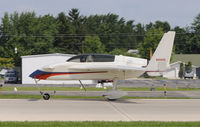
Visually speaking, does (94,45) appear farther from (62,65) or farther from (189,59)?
(62,65)

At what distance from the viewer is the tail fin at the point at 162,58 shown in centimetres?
1783

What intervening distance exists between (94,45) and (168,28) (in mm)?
67080

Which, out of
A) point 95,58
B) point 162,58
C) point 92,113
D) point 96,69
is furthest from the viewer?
point 95,58

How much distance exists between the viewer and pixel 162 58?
18.0m

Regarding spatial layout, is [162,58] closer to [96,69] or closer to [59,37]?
[96,69]

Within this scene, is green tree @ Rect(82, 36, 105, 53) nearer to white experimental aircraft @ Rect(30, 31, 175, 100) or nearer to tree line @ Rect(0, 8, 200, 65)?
tree line @ Rect(0, 8, 200, 65)

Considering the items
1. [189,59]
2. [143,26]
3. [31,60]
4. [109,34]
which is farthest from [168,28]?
[31,60]

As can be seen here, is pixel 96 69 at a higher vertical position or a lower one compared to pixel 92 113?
higher

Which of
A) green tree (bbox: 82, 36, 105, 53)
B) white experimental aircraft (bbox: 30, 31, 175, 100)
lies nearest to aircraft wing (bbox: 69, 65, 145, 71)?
white experimental aircraft (bbox: 30, 31, 175, 100)

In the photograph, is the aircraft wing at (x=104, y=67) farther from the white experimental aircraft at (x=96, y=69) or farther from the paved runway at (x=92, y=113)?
the paved runway at (x=92, y=113)

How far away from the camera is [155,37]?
7875 centimetres
